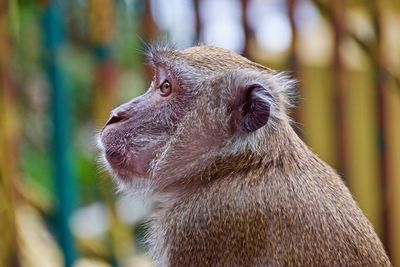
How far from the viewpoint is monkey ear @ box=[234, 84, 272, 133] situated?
2.87m

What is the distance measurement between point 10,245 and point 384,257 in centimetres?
165

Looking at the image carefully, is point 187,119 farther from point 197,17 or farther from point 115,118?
point 197,17

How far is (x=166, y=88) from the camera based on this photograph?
316 cm

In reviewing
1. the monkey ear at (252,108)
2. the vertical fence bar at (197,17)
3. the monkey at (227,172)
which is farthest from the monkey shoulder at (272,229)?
the vertical fence bar at (197,17)

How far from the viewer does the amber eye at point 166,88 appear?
3.16 metres

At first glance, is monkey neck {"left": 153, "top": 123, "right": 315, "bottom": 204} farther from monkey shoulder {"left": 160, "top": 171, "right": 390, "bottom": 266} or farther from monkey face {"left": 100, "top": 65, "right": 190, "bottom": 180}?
monkey face {"left": 100, "top": 65, "right": 190, "bottom": 180}

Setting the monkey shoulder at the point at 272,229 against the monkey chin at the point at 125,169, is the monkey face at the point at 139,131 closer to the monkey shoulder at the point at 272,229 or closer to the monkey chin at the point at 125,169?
the monkey chin at the point at 125,169

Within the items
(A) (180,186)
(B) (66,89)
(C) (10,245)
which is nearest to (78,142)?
(B) (66,89)

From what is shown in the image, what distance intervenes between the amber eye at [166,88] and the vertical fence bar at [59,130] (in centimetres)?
162

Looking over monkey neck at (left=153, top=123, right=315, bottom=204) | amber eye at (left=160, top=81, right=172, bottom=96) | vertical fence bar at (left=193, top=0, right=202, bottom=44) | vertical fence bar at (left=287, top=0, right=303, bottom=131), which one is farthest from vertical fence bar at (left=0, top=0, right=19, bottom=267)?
vertical fence bar at (left=287, top=0, right=303, bottom=131)

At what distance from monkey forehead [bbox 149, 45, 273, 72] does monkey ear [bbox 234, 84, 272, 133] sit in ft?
0.43

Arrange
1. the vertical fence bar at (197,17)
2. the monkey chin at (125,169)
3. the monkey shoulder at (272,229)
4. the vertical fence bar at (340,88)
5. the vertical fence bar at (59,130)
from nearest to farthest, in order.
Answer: the monkey shoulder at (272,229) < the monkey chin at (125,169) < the vertical fence bar at (59,130) < the vertical fence bar at (197,17) < the vertical fence bar at (340,88)

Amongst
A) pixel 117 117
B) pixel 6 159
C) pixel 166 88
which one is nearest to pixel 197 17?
pixel 6 159

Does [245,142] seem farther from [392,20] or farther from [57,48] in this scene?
[392,20]
